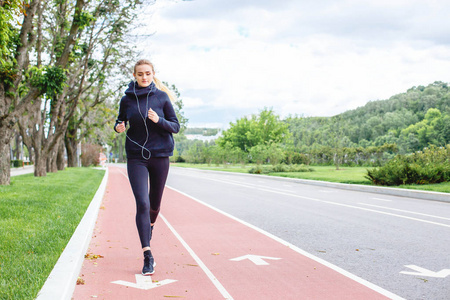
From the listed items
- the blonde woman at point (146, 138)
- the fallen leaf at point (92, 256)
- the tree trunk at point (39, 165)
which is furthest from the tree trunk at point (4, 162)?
the blonde woman at point (146, 138)

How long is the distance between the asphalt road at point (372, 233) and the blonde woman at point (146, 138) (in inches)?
94.5

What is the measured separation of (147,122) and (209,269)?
185 centimetres

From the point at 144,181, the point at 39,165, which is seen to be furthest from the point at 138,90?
the point at 39,165

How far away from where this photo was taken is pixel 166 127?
504 cm

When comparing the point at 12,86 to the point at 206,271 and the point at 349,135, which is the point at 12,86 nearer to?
the point at 206,271

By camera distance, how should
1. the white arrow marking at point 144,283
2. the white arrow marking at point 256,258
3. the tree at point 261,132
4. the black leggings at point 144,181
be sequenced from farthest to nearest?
1. the tree at point 261,132
2. the white arrow marking at point 256,258
3. the black leggings at point 144,181
4. the white arrow marking at point 144,283

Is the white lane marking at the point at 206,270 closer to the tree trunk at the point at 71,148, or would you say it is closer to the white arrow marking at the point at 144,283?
the white arrow marking at the point at 144,283

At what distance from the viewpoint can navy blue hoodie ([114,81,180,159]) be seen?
16.7 feet

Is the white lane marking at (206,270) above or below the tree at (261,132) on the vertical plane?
below

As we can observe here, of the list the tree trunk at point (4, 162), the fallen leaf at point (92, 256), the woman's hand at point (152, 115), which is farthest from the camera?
the tree trunk at point (4, 162)

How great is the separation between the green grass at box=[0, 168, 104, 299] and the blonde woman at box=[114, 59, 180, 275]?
1077 mm

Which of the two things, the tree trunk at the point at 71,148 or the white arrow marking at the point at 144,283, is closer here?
the white arrow marking at the point at 144,283

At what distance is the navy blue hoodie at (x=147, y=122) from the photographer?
16.7ft

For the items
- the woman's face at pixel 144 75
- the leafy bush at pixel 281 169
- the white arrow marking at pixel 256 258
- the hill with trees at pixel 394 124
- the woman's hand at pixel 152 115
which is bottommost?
the white arrow marking at pixel 256 258
